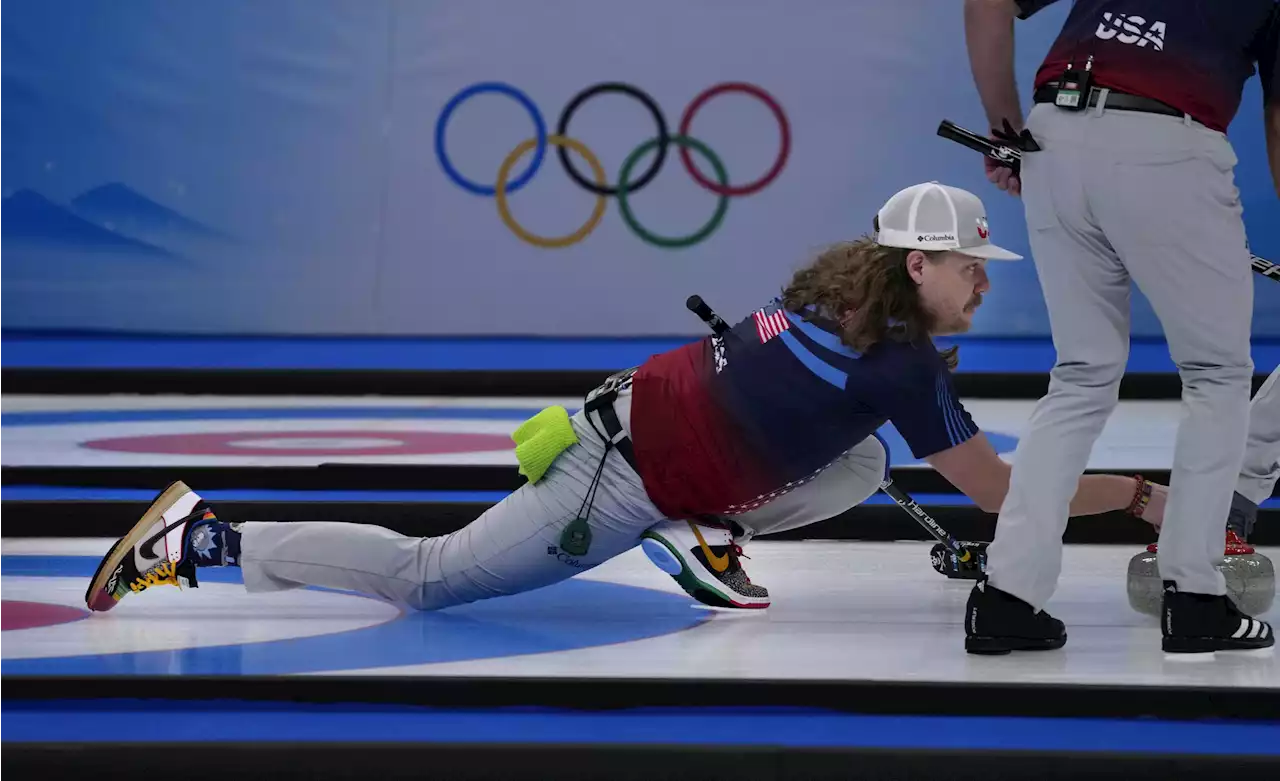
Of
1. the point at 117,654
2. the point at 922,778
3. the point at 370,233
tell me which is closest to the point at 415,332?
the point at 370,233

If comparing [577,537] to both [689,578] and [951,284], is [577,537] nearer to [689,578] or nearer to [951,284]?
[689,578]

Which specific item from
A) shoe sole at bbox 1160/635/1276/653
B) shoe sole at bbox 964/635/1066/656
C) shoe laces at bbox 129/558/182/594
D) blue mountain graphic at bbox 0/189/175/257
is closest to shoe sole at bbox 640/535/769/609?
shoe sole at bbox 964/635/1066/656

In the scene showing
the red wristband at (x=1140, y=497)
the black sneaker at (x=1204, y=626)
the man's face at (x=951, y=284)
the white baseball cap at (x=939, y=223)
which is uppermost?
the white baseball cap at (x=939, y=223)

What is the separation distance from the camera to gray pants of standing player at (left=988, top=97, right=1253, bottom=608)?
99.3 inches

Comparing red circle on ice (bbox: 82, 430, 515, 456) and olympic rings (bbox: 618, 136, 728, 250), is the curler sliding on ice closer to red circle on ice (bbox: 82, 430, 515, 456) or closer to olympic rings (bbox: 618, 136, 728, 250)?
red circle on ice (bbox: 82, 430, 515, 456)

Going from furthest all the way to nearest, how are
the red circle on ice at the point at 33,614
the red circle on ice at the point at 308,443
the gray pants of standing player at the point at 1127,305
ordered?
the red circle on ice at the point at 308,443, the red circle on ice at the point at 33,614, the gray pants of standing player at the point at 1127,305

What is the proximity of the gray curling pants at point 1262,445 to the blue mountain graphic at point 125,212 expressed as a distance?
5.90 metres

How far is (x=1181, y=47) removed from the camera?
255 cm

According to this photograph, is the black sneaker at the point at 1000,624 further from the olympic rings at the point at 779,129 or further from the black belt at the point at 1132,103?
the olympic rings at the point at 779,129

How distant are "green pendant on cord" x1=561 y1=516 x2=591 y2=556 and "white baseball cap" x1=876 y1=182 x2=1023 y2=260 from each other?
0.73 metres

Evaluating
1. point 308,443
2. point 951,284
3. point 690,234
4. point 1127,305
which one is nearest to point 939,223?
point 951,284

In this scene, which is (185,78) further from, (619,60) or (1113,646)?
(1113,646)

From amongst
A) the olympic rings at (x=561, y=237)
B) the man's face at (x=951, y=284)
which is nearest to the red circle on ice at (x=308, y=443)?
the man's face at (x=951, y=284)

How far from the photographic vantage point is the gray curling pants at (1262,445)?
116 inches
